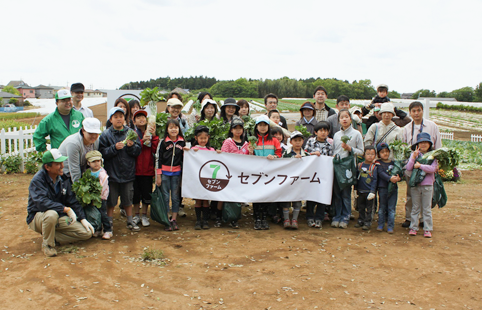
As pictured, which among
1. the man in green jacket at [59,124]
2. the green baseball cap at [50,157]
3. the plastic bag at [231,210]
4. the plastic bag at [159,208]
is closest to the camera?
the green baseball cap at [50,157]

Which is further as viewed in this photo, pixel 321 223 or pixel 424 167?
pixel 321 223

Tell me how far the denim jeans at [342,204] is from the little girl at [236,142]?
1.83m

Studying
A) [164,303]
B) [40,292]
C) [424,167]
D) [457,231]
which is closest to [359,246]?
[424,167]

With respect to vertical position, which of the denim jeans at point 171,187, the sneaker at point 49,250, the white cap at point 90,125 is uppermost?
the white cap at point 90,125

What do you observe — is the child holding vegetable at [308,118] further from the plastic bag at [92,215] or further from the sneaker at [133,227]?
the plastic bag at [92,215]

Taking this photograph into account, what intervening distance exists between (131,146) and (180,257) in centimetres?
204

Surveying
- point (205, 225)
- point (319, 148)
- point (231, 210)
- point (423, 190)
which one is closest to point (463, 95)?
point (423, 190)

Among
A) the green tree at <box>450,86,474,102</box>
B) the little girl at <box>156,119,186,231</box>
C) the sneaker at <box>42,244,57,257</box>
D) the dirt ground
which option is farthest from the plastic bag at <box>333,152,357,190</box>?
the green tree at <box>450,86,474,102</box>

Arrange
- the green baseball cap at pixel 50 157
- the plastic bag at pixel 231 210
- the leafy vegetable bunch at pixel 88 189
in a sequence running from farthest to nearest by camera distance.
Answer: the plastic bag at pixel 231 210 → the leafy vegetable bunch at pixel 88 189 → the green baseball cap at pixel 50 157

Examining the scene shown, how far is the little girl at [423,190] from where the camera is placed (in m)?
6.20

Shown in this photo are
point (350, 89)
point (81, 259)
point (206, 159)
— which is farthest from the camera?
point (350, 89)

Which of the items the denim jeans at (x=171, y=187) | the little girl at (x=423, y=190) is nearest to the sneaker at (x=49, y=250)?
the denim jeans at (x=171, y=187)

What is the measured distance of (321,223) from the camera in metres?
6.75

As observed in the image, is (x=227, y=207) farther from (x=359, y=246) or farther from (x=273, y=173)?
(x=359, y=246)
